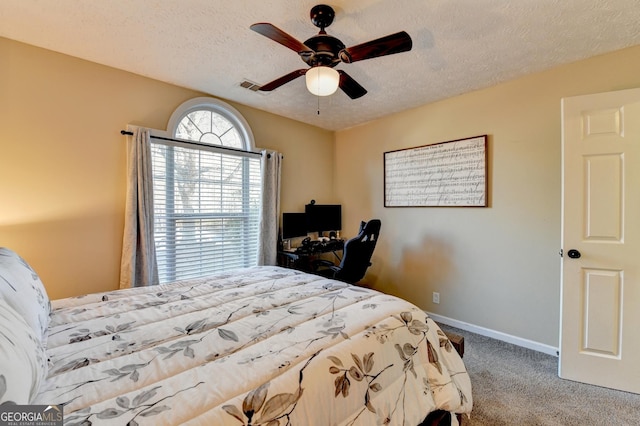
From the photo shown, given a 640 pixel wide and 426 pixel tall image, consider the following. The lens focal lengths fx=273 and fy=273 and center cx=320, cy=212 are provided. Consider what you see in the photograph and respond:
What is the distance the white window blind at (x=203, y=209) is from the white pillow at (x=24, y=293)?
1.40 meters

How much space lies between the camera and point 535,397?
191cm

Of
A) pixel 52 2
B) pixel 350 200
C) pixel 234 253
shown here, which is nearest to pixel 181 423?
pixel 52 2

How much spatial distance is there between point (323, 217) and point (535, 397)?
9.34ft

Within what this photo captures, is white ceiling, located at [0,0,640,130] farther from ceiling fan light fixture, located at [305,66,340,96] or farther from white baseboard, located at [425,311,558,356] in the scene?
white baseboard, located at [425,311,558,356]

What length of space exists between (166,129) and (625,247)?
3981 mm

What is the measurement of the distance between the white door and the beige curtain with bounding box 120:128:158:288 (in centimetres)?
353

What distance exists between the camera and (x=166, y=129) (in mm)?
2758

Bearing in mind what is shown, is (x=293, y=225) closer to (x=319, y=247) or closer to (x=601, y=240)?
(x=319, y=247)

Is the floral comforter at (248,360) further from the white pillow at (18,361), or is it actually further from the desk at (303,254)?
the desk at (303,254)

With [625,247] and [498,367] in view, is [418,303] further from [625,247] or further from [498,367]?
[625,247]

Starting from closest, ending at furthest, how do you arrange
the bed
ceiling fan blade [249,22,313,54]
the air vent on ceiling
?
1. the bed
2. ceiling fan blade [249,22,313,54]
3. the air vent on ceiling

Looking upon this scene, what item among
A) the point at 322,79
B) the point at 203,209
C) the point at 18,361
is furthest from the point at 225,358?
the point at 203,209

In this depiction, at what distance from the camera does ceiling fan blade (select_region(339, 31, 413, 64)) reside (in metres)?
1.54

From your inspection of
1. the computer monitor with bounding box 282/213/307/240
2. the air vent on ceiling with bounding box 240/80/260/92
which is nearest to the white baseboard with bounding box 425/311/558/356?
the computer monitor with bounding box 282/213/307/240
